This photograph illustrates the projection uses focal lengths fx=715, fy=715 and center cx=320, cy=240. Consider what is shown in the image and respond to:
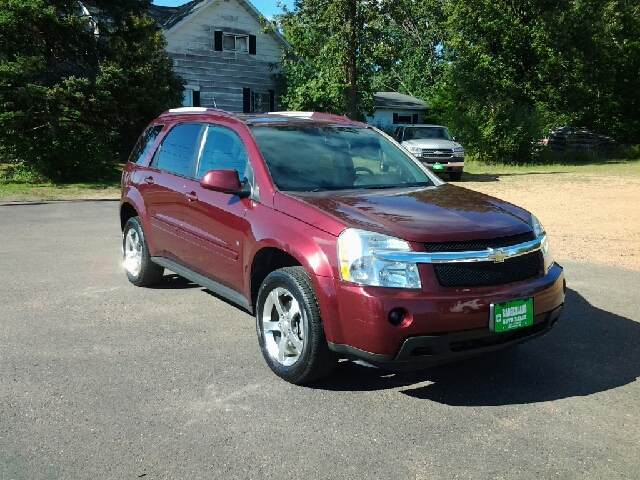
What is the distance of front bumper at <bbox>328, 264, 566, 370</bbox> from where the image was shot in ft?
13.5

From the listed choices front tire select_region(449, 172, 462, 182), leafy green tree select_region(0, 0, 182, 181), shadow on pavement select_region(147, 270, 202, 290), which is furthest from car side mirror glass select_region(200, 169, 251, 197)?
front tire select_region(449, 172, 462, 182)

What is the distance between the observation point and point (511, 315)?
14.3ft

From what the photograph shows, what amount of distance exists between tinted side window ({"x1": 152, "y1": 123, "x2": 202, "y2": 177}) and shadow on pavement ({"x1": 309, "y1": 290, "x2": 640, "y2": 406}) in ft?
7.88

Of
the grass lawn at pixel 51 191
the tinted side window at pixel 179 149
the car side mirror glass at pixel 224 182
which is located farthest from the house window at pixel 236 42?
the car side mirror glass at pixel 224 182

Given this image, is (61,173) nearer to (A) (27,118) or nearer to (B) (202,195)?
(A) (27,118)

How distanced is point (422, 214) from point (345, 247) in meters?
0.64

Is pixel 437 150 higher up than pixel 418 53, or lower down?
lower down

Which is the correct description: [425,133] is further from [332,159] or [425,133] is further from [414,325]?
[414,325]

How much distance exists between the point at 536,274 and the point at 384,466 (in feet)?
5.83

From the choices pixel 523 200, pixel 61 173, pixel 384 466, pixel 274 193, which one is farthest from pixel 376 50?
pixel 384 466

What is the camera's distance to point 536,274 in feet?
15.3

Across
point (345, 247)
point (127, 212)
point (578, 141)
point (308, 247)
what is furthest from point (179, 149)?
point (578, 141)

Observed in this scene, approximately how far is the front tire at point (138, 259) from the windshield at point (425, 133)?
1763 cm

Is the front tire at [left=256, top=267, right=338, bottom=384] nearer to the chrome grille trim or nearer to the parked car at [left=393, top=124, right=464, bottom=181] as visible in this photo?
the chrome grille trim
